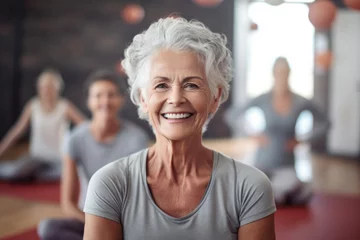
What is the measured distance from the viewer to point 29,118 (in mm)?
4574

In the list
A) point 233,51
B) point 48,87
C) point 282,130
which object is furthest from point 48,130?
point 233,51

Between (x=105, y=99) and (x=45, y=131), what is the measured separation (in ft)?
7.51

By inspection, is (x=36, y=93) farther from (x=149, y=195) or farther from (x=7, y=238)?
(x=149, y=195)

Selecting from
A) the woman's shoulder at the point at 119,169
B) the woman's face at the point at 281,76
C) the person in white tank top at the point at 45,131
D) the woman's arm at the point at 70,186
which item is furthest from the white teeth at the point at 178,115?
the person in white tank top at the point at 45,131

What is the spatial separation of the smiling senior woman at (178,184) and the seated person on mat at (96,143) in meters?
1.01

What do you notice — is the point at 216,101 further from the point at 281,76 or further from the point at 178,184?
the point at 281,76

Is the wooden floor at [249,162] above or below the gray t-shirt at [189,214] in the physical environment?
below

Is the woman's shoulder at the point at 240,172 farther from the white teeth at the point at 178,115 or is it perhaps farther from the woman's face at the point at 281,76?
the woman's face at the point at 281,76

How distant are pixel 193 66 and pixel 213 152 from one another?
26cm

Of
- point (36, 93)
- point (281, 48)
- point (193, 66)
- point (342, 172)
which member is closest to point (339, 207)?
point (342, 172)

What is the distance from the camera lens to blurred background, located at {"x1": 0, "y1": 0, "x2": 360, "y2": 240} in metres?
6.52

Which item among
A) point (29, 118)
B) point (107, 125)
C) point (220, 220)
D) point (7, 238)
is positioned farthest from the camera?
point (29, 118)

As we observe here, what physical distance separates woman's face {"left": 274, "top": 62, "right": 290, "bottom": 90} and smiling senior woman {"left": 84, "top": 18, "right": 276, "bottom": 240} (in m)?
2.65

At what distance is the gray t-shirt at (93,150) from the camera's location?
2.44 meters
